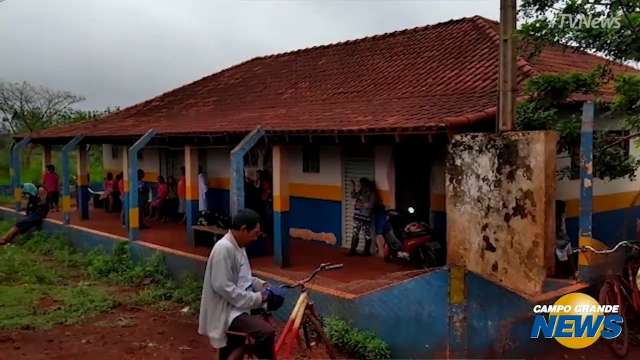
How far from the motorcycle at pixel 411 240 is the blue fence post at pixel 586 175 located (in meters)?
2.16

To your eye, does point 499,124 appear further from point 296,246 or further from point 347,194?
point 296,246

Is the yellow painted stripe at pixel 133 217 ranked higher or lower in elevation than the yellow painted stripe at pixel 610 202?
lower

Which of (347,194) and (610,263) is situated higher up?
(347,194)

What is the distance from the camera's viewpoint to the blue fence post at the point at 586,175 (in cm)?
711

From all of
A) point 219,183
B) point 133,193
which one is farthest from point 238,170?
point 219,183

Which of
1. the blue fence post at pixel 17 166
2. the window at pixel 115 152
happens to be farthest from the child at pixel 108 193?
the blue fence post at pixel 17 166

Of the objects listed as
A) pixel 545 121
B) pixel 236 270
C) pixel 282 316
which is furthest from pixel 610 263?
pixel 236 270

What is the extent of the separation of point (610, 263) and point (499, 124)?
2.35 metres

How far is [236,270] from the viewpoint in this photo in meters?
4.17

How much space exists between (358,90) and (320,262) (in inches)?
137

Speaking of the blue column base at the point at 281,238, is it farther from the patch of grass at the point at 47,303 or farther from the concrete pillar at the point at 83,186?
the concrete pillar at the point at 83,186

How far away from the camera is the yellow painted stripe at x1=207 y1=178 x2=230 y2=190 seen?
1419 centimetres

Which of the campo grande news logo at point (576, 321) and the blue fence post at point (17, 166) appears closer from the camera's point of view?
the campo grande news logo at point (576, 321)

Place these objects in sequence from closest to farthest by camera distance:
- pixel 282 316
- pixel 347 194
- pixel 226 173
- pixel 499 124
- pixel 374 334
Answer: pixel 374 334, pixel 499 124, pixel 282 316, pixel 347 194, pixel 226 173
